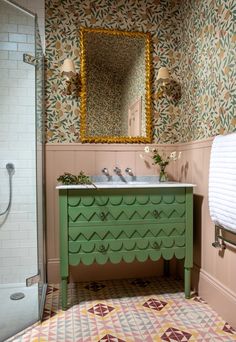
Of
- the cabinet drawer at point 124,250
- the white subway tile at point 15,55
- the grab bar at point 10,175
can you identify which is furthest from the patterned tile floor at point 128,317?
the white subway tile at point 15,55

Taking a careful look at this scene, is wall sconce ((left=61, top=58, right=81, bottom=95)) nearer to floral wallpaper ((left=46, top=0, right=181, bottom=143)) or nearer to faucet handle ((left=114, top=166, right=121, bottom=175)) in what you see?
floral wallpaper ((left=46, top=0, right=181, bottom=143))

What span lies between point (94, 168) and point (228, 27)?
1455 mm

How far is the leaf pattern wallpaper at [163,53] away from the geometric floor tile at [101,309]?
4.37ft

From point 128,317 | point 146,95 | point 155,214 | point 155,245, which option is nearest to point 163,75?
point 146,95

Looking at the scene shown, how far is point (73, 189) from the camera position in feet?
6.70

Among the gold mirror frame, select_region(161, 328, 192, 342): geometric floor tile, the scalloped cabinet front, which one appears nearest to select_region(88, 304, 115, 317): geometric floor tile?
the scalloped cabinet front

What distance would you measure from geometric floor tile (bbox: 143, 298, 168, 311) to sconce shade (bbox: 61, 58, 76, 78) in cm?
188

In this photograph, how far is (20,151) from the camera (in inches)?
90.0

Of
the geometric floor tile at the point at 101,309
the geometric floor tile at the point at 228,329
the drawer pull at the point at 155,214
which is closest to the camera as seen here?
the geometric floor tile at the point at 228,329

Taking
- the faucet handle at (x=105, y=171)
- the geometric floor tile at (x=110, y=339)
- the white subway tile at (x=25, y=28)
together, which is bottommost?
the geometric floor tile at (x=110, y=339)

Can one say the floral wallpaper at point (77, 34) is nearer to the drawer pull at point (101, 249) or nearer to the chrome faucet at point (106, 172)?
the chrome faucet at point (106, 172)

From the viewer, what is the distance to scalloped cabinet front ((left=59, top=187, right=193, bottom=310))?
6.75ft

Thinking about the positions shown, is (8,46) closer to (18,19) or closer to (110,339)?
(18,19)

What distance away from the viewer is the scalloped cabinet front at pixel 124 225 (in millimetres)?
2057
